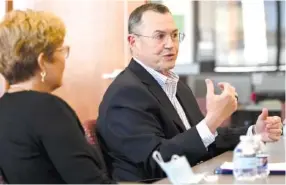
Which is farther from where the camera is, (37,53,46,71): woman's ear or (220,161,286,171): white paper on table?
(220,161,286,171): white paper on table

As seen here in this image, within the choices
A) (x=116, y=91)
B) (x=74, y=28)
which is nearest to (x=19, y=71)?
(x=116, y=91)

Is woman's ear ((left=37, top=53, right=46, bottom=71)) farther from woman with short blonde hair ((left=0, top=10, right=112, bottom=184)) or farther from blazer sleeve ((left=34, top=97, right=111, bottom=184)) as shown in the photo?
blazer sleeve ((left=34, top=97, right=111, bottom=184))

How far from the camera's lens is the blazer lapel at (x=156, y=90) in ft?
7.09

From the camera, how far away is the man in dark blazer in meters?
1.86

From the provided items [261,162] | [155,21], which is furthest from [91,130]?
[261,162]

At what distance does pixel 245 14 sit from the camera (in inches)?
223

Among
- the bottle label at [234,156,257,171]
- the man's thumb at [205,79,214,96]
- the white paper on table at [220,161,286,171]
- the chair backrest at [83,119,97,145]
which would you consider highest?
the man's thumb at [205,79,214,96]

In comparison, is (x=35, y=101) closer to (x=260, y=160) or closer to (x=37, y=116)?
(x=37, y=116)

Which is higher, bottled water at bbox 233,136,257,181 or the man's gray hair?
the man's gray hair

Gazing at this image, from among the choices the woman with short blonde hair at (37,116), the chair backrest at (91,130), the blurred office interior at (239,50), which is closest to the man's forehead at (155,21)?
the chair backrest at (91,130)

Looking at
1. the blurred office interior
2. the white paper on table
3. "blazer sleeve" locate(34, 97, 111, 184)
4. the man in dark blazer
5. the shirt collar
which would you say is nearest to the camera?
"blazer sleeve" locate(34, 97, 111, 184)

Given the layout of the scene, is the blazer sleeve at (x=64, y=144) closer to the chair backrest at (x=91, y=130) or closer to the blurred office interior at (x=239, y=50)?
the chair backrest at (x=91, y=130)

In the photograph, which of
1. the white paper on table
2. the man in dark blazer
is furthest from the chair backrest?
the white paper on table

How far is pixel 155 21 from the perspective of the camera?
2314mm
